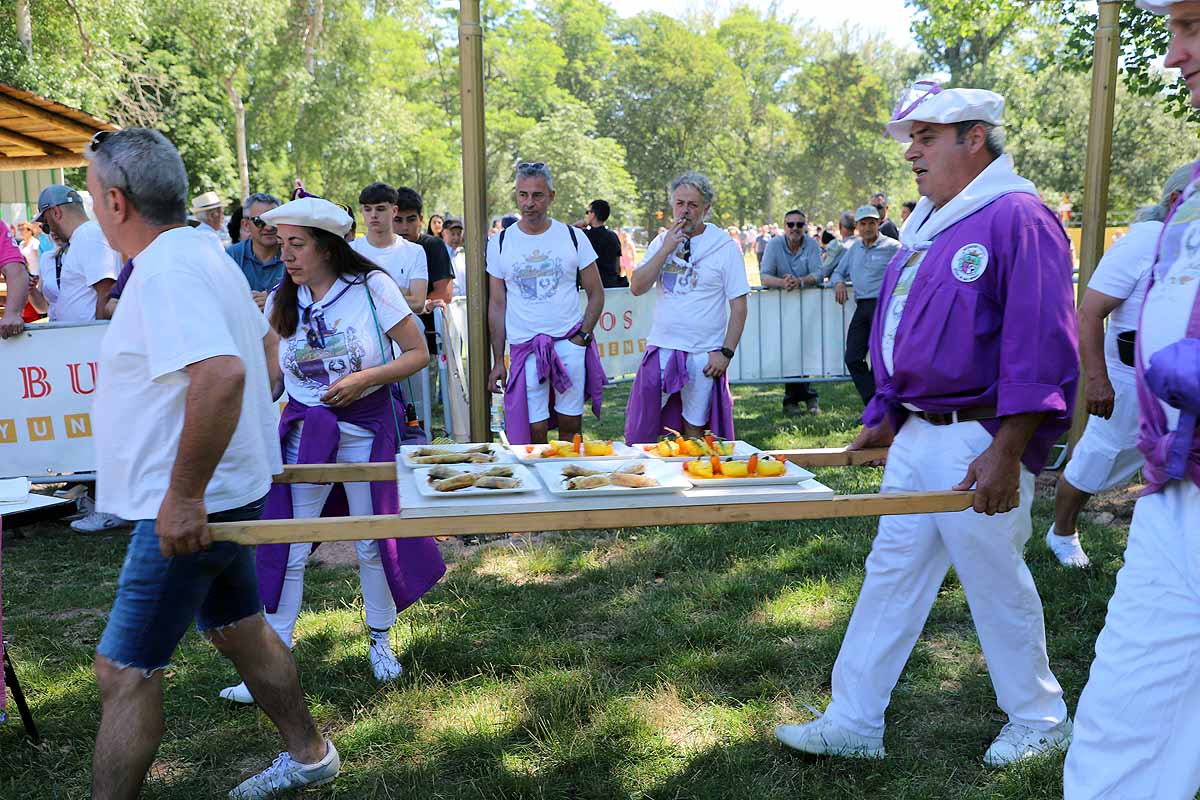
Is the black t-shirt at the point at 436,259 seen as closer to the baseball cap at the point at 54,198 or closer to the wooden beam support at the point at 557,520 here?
the baseball cap at the point at 54,198

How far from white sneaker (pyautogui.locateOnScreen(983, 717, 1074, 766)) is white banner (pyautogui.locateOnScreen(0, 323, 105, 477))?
20.0ft

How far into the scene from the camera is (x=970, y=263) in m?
3.17

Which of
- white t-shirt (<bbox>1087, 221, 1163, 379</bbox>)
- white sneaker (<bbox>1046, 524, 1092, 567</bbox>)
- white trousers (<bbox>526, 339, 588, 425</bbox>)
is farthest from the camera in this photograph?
white trousers (<bbox>526, 339, 588, 425</bbox>)

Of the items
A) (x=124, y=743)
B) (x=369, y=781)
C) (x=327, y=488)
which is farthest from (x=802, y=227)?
(x=124, y=743)

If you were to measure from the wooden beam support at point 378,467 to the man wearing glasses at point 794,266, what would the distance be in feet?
24.4

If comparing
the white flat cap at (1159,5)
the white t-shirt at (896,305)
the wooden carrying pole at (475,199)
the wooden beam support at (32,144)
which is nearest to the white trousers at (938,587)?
the white t-shirt at (896,305)

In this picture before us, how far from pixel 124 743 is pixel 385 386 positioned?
185 cm

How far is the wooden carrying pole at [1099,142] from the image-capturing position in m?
6.50

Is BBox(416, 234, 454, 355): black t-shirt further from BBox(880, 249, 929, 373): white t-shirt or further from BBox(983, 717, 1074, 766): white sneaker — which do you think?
BBox(983, 717, 1074, 766): white sneaker

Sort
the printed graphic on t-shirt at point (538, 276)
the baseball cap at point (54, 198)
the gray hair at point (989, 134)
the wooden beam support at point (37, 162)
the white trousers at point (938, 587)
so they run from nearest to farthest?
the gray hair at point (989, 134), the white trousers at point (938, 587), the printed graphic on t-shirt at point (538, 276), the baseball cap at point (54, 198), the wooden beam support at point (37, 162)

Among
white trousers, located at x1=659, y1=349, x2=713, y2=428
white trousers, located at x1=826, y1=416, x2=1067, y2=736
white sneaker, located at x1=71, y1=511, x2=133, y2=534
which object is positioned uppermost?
white trousers, located at x1=659, y1=349, x2=713, y2=428

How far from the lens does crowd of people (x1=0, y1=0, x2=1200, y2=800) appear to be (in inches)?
86.6

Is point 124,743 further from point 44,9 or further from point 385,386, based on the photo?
point 44,9

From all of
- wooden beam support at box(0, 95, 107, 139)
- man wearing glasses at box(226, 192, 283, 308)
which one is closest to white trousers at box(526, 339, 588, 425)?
man wearing glasses at box(226, 192, 283, 308)
